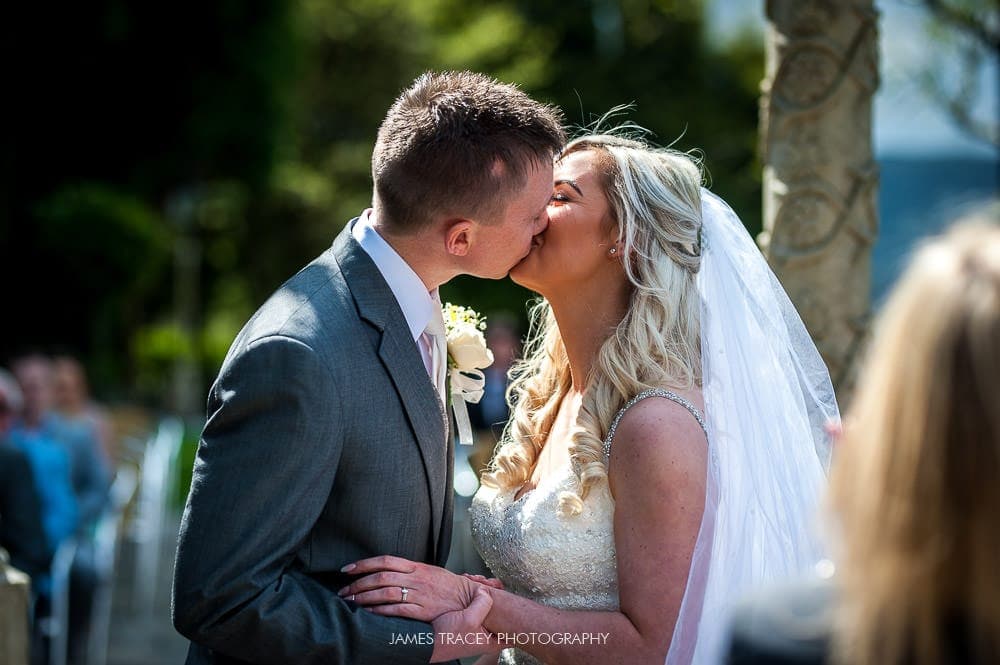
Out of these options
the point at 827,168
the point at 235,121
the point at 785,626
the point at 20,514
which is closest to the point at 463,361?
the point at 827,168

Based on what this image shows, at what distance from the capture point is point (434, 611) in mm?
2562

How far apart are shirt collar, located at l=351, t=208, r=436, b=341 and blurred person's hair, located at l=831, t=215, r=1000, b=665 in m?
1.46

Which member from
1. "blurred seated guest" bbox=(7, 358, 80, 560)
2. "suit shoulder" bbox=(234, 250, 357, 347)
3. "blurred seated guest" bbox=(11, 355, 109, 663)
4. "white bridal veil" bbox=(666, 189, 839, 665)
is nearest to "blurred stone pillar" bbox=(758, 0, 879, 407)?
"white bridal veil" bbox=(666, 189, 839, 665)

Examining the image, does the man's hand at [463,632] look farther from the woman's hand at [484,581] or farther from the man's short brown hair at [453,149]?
the man's short brown hair at [453,149]

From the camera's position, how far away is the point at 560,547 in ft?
9.59

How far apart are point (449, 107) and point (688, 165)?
900 mm

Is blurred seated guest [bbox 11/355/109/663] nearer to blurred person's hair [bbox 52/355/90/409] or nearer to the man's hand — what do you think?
blurred person's hair [bbox 52/355/90/409]

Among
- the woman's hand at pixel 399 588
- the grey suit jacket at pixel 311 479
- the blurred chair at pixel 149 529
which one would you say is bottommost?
the blurred chair at pixel 149 529

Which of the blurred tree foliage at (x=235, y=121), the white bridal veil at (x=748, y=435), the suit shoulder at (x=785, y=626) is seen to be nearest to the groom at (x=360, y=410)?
the white bridal veil at (x=748, y=435)

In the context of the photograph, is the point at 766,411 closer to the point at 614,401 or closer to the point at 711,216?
the point at 614,401

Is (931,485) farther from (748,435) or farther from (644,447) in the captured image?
(748,435)

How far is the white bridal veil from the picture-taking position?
108 inches

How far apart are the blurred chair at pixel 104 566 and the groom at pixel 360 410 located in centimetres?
448

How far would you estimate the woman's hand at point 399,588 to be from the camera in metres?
2.47
